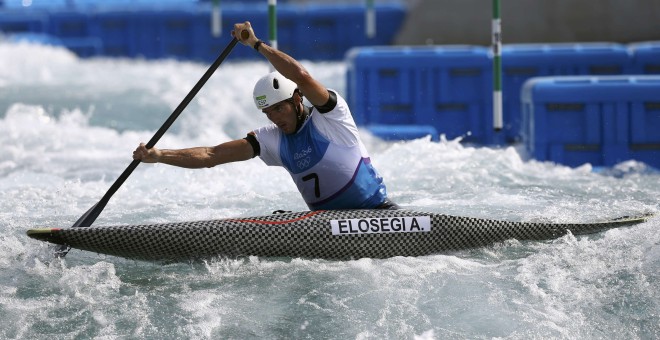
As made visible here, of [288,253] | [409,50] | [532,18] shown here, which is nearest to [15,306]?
[288,253]

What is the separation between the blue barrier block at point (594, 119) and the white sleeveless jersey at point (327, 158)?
315cm

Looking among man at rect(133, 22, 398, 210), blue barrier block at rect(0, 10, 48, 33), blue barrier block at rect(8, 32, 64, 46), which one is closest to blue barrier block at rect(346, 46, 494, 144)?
man at rect(133, 22, 398, 210)

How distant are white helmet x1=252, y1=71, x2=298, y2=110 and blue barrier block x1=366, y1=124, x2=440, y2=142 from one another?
392 cm

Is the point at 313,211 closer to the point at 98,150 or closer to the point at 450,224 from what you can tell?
the point at 450,224

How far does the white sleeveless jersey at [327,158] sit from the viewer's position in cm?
585

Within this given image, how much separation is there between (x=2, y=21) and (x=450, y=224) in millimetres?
12638

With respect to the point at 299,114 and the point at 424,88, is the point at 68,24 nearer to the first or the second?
the point at 424,88

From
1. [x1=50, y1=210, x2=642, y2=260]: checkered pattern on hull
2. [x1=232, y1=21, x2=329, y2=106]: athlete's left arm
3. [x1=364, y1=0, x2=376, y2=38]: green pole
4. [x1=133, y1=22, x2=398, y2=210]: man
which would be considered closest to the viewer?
[x1=50, y1=210, x2=642, y2=260]: checkered pattern on hull

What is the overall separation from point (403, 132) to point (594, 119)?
164cm

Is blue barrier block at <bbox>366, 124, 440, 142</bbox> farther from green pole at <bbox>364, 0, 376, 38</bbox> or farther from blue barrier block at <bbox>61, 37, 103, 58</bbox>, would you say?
blue barrier block at <bbox>61, 37, 103, 58</bbox>

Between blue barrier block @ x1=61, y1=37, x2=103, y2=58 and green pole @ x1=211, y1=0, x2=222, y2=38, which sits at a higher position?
green pole @ x1=211, y1=0, x2=222, y2=38

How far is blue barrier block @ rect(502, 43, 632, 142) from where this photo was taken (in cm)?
1030

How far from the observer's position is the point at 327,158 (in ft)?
19.2

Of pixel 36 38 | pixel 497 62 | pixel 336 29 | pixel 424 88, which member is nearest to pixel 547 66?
pixel 424 88
